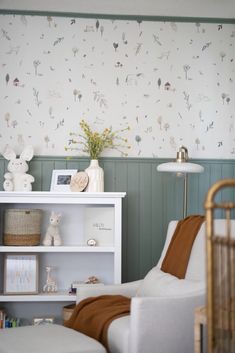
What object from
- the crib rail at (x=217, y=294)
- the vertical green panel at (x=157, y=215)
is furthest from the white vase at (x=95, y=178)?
the crib rail at (x=217, y=294)

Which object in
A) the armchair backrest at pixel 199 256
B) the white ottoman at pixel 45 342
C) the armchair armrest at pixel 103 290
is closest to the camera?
the white ottoman at pixel 45 342

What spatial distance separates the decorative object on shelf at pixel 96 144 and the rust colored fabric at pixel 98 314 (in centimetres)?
104

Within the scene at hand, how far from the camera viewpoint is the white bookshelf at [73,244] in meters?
3.95

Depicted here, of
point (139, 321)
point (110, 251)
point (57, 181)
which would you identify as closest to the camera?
point (139, 321)

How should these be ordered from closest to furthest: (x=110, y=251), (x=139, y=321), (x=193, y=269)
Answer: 1. (x=139, y=321)
2. (x=193, y=269)
3. (x=110, y=251)

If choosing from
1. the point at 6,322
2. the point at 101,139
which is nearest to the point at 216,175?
the point at 101,139

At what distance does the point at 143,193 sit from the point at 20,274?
1.13m

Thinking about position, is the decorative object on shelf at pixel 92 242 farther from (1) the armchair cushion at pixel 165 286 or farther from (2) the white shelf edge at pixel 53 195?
(1) the armchair cushion at pixel 165 286

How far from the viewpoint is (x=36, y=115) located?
4.32 m

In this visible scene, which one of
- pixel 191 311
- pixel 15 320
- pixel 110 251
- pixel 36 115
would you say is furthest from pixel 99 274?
pixel 191 311

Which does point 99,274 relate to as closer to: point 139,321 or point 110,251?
point 110,251

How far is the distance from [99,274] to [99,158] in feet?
2.95

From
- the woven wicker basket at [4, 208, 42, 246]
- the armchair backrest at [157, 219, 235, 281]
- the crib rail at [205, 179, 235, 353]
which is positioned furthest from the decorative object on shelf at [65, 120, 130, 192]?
the crib rail at [205, 179, 235, 353]

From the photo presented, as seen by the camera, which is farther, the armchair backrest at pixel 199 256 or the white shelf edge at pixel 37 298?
the white shelf edge at pixel 37 298
